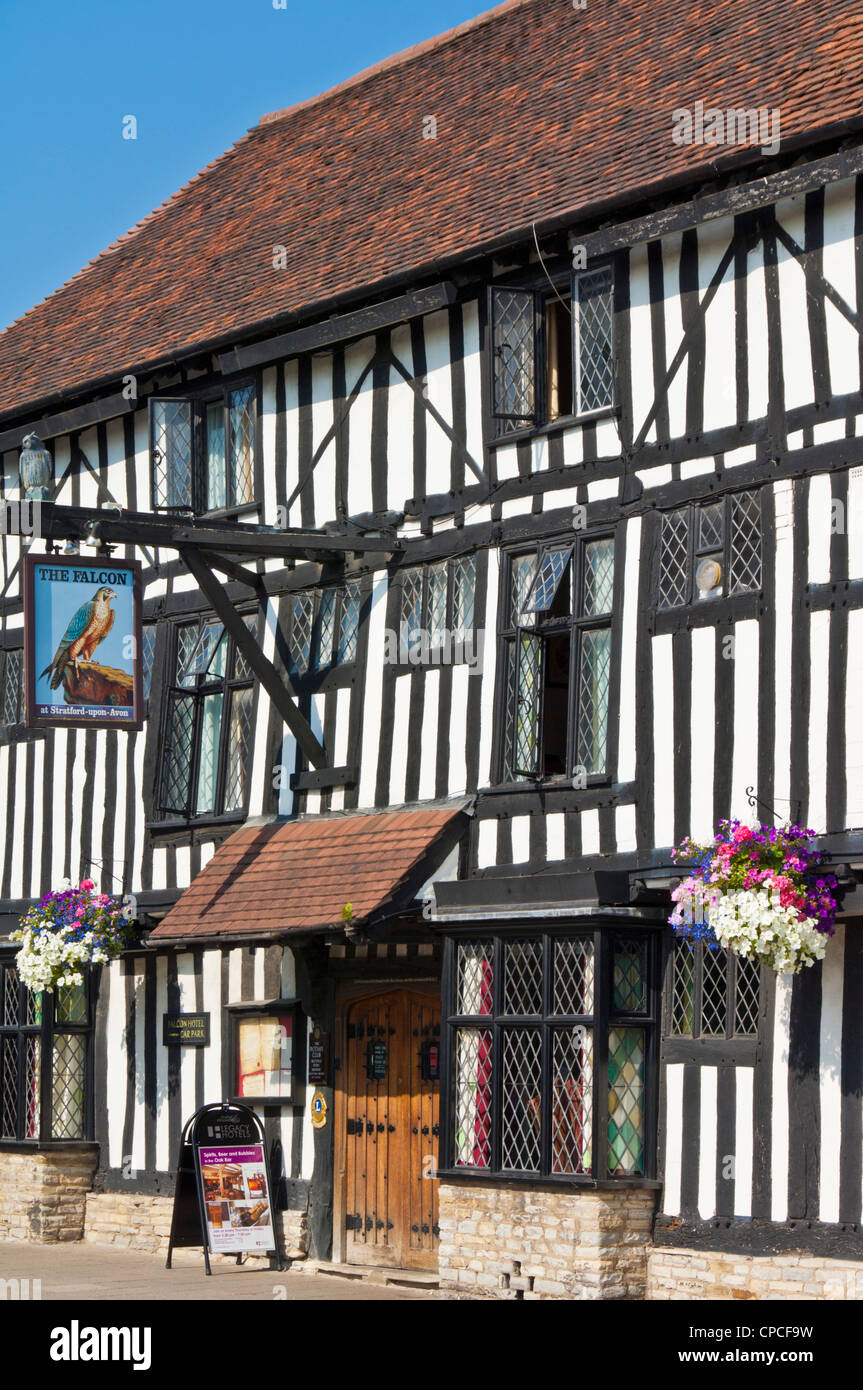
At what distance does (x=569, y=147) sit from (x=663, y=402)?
120 inches

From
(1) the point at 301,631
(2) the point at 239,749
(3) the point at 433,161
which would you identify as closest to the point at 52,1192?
(2) the point at 239,749

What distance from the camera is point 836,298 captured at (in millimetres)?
12352

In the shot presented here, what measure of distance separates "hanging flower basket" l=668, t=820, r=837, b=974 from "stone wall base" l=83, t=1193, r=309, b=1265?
5.50 metres

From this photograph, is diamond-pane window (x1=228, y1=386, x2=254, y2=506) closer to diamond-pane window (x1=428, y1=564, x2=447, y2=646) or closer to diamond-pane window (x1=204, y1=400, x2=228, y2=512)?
diamond-pane window (x1=204, y1=400, x2=228, y2=512)

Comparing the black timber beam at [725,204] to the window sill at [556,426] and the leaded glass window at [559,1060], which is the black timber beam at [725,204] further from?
the leaded glass window at [559,1060]

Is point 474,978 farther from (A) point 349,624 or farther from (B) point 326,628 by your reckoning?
(B) point 326,628

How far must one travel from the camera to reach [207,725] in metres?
17.1

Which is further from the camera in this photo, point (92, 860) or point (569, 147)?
point (92, 860)

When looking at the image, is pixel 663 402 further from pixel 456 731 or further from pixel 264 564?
pixel 264 564

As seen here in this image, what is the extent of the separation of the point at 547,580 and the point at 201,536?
8.75 ft

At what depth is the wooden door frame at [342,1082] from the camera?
15.3 meters

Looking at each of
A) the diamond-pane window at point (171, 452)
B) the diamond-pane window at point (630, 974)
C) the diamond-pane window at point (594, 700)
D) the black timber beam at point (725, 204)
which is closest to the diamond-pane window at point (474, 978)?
the diamond-pane window at point (630, 974)
